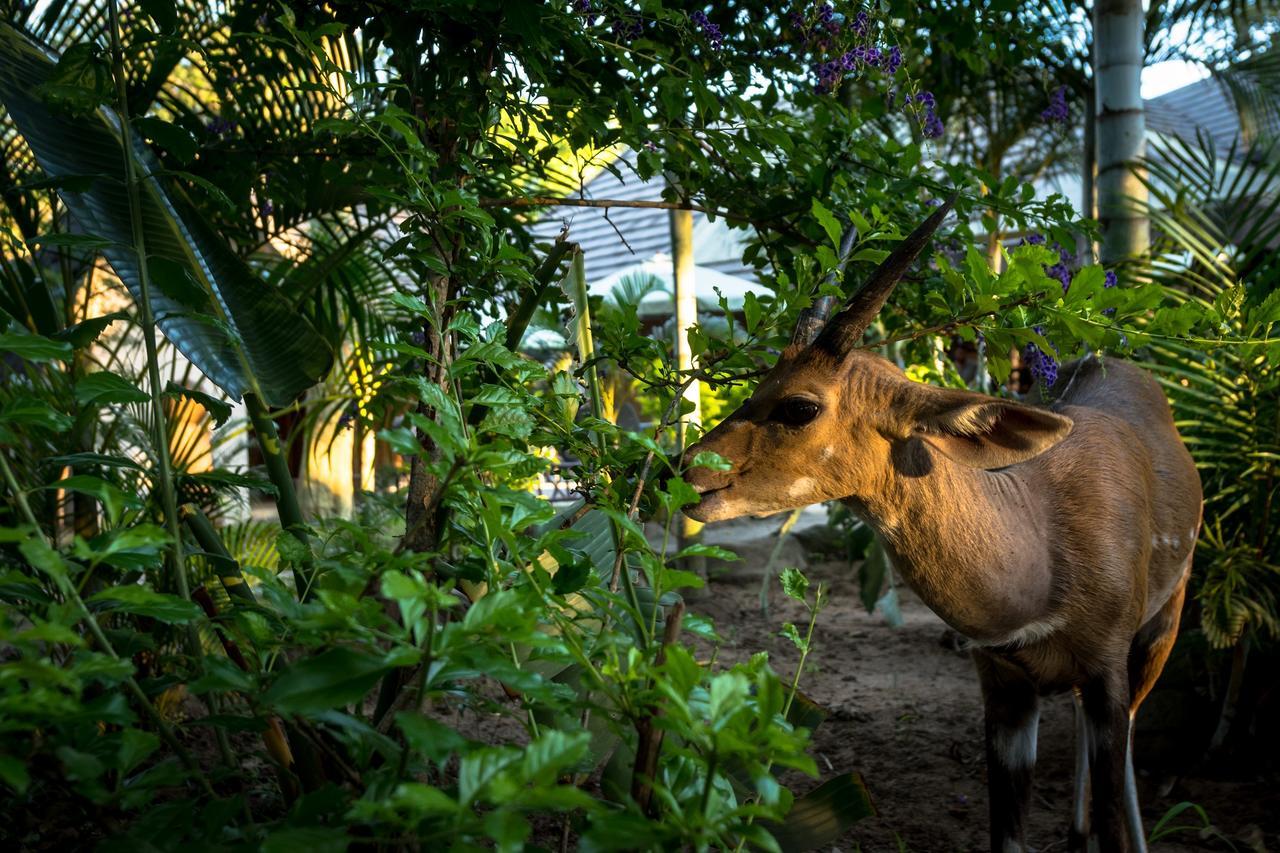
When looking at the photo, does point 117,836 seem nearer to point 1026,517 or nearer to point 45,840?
point 45,840

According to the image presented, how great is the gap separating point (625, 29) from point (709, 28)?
203 mm

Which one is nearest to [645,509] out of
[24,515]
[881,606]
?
[24,515]

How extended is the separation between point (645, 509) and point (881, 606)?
544 cm

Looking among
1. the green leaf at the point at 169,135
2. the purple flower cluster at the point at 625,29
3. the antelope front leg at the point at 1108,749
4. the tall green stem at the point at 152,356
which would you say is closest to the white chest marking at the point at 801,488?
the antelope front leg at the point at 1108,749

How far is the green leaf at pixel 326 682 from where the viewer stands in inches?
42.9

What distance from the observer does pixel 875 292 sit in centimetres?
227

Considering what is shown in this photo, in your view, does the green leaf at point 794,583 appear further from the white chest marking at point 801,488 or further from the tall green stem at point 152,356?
the tall green stem at point 152,356

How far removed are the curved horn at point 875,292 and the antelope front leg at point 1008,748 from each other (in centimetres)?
118

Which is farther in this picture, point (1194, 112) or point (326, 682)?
point (1194, 112)

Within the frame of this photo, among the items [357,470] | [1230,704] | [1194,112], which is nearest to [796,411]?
[1230,704]

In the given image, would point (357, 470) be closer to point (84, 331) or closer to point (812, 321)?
point (812, 321)

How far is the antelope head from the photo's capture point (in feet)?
8.10

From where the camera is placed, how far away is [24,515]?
4.57ft

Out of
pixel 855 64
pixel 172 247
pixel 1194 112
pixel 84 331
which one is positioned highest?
pixel 1194 112
